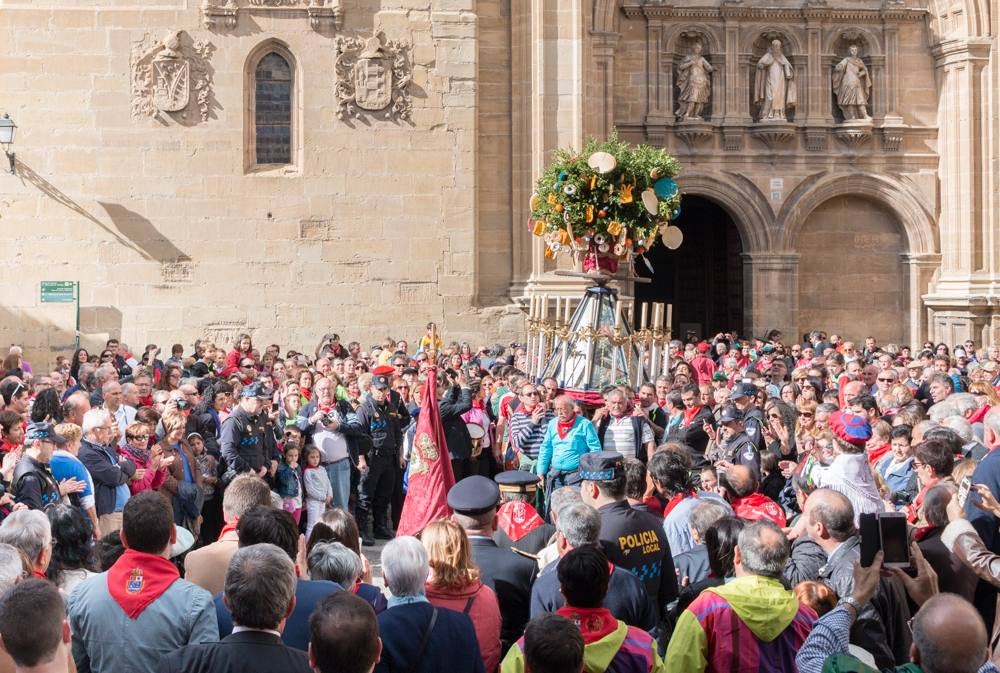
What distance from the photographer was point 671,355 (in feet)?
61.0

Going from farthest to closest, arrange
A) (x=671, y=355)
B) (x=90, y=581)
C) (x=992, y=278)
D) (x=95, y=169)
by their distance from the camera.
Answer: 1. (x=992, y=278)
2. (x=95, y=169)
3. (x=671, y=355)
4. (x=90, y=581)

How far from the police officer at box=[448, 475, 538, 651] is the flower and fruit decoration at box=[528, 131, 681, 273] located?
9617 mm

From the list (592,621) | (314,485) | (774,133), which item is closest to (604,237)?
(314,485)

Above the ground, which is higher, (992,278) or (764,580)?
(992,278)

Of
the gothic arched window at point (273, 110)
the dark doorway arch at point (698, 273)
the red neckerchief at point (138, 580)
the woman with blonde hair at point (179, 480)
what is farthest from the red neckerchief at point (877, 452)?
the dark doorway arch at point (698, 273)

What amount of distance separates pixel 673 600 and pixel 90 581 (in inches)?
119

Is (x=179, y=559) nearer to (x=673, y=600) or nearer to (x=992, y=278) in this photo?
(x=673, y=600)

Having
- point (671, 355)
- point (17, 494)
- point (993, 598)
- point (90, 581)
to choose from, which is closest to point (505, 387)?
point (671, 355)

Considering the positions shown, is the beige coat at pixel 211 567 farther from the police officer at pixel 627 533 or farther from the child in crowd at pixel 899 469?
the child in crowd at pixel 899 469

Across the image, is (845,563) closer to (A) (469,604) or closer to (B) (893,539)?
(B) (893,539)

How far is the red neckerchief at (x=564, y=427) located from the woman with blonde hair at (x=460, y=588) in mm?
5393

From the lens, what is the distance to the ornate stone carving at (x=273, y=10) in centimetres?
2206

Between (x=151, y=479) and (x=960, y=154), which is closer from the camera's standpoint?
(x=151, y=479)

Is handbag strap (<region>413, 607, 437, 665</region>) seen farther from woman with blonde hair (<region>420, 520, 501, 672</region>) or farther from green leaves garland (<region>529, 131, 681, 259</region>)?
green leaves garland (<region>529, 131, 681, 259</region>)
